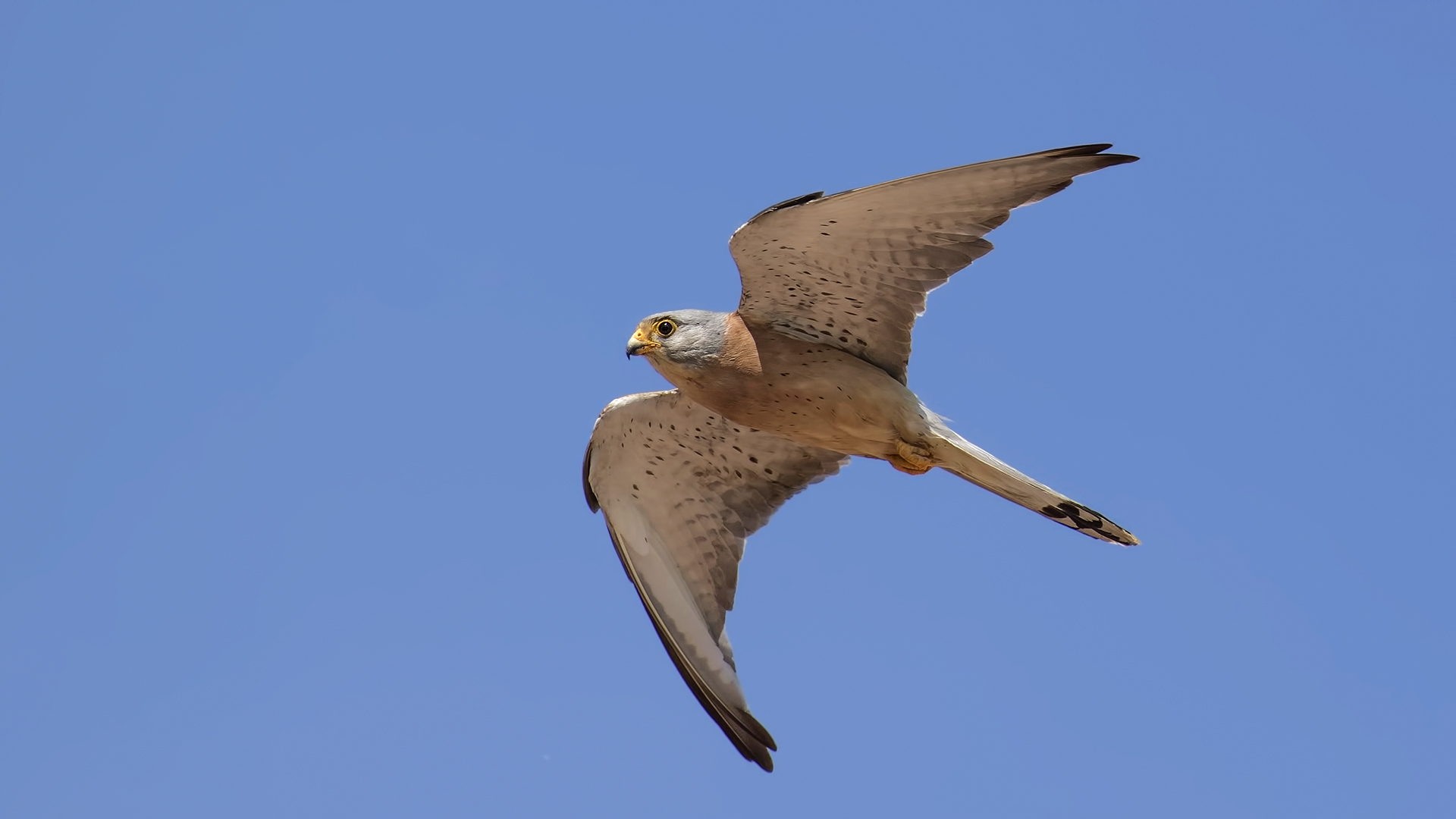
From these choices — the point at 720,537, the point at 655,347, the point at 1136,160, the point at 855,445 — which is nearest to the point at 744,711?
the point at 720,537

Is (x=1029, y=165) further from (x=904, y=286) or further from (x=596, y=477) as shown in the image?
(x=596, y=477)

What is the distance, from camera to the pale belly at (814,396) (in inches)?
327

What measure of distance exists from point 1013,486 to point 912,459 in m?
0.64

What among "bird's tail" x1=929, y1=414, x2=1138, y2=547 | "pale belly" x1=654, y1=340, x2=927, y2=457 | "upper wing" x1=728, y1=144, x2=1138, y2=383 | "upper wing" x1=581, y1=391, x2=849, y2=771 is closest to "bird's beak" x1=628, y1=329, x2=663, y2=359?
"pale belly" x1=654, y1=340, x2=927, y2=457

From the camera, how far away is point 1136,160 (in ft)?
22.9

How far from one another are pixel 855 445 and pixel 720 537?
1486 mm

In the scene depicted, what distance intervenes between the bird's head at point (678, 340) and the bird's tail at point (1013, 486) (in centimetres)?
143

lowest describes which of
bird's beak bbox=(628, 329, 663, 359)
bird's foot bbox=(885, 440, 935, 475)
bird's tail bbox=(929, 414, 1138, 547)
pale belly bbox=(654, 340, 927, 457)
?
bird's tail bbox=(929, 414, 1138, 547)

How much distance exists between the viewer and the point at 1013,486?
26.7 feet

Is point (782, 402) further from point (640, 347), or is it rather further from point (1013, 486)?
point (1013, 486)

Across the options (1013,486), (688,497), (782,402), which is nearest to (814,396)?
(782,402)

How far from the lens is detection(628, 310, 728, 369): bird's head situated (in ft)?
27.2

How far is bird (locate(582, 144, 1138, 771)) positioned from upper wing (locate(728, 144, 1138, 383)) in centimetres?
1

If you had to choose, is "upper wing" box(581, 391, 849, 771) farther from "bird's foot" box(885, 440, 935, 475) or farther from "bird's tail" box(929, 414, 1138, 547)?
"bird's tail" box(929, 414, 1138, 547)
